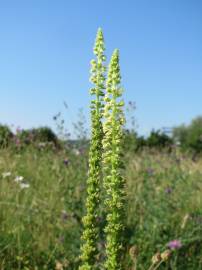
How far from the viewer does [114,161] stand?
1713 millimetres

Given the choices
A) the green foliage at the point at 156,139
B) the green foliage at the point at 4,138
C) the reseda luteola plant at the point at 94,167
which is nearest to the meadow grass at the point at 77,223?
the green foliage at the point at 4,138

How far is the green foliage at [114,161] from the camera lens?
1684 mm

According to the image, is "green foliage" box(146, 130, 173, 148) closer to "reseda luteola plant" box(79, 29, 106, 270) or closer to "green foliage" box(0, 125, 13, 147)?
"green foliage" box(0, 125, 13, 147)

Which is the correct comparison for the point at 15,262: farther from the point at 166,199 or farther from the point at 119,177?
the point at 119,177

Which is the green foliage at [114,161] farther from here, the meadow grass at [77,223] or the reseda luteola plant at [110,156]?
the meadow grass at [77,223]

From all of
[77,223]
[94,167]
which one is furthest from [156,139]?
[94,167]

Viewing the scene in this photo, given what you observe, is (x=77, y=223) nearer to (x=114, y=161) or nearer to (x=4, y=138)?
(x=4, y=138)

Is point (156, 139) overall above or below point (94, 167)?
above

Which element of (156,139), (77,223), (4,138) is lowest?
(77,223)

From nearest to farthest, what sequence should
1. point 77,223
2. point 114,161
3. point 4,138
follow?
point 114,161
point 77,223
point 4,138

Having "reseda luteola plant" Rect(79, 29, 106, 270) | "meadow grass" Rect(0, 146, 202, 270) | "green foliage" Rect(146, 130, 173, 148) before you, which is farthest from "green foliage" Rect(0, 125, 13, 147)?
"green foliage" Rect(146, 130, 173, 148)

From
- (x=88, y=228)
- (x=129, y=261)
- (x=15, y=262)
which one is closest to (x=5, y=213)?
(x=15, y=262)

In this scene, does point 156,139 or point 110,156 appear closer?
point 110,156

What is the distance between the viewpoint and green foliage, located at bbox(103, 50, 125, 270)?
1.68m
